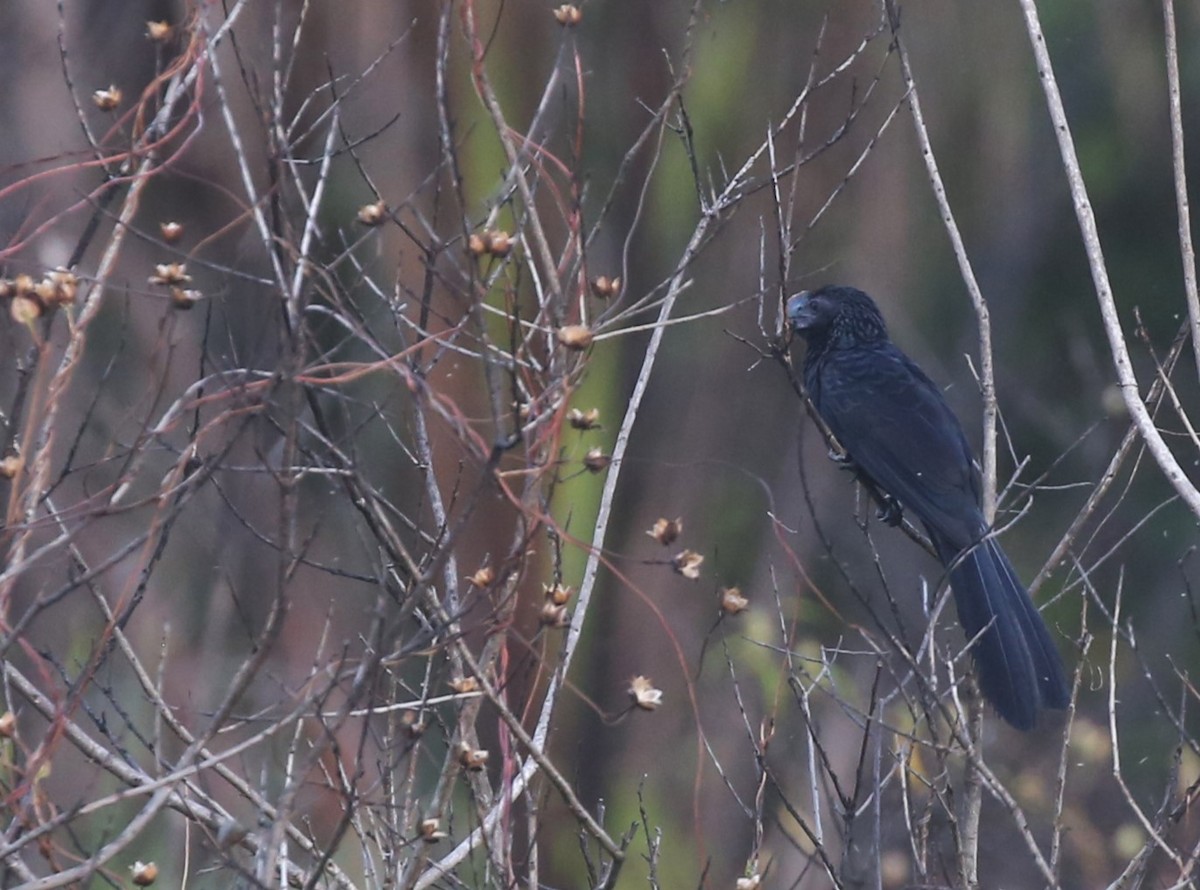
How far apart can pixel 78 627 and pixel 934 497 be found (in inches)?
173

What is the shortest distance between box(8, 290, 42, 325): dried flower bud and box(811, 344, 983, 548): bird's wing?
115 inches

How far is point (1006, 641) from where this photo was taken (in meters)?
3.75

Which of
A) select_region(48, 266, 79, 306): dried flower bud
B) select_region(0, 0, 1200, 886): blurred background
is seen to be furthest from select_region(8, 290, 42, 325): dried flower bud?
select_region(0, 0, 1200, 886): blurred background

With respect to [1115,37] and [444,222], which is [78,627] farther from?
[1115,37]

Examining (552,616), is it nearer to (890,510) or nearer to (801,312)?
(890,510)

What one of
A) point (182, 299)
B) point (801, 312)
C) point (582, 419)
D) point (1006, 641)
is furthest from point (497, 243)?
point (801, 312)

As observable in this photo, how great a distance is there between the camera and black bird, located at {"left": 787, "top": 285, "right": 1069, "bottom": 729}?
372 cm

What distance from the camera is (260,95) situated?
2.35 m

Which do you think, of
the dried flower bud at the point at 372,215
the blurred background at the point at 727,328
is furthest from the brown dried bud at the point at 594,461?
the blurred background at the point at 727,328

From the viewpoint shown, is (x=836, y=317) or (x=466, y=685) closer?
(x=466, y=685)

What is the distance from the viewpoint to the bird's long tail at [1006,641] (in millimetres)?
3598

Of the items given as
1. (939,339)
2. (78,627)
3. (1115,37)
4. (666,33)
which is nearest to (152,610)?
(78,627)

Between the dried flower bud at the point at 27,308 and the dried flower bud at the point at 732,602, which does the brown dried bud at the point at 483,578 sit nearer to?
the dried flower bud at the point at 732,602

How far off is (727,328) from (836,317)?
1732mm
